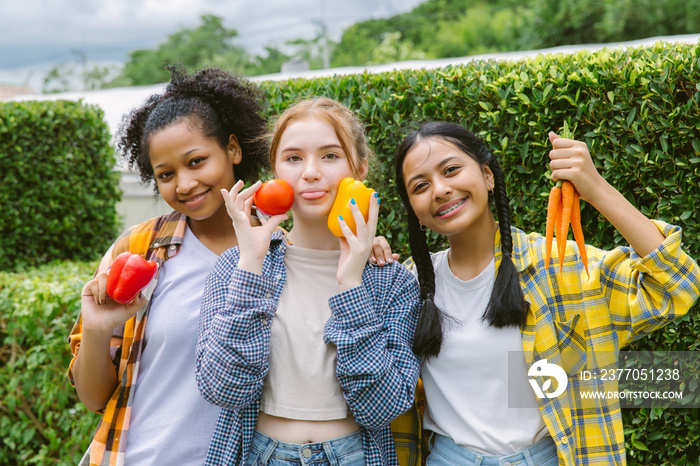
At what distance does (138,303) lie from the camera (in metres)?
2.23

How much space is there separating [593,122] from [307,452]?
193 centimetres

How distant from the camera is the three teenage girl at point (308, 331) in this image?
1922 mm

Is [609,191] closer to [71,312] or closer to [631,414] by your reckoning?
[631,414]

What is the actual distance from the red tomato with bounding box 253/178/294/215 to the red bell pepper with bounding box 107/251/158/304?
0.44 metres

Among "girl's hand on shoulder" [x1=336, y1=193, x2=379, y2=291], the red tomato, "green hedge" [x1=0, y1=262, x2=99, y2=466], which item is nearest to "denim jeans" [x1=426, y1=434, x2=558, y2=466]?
"girl's hand on shoulder" [x1=336, y1=193, x2=379, y2=291]

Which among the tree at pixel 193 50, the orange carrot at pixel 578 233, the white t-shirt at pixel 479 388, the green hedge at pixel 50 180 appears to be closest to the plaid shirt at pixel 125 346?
the white t-shirt at pixel 479 388

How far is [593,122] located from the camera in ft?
9.42

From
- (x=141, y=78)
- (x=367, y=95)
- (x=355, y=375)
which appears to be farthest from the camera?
(x=141, y=78)

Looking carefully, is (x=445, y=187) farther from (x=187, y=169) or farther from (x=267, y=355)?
(x=187, y=169)

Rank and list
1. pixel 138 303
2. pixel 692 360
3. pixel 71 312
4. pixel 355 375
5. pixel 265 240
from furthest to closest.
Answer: pixel 71 312 < pixel 692 360 < pixel 138 303 < pixel 265 240 < pixel 355 375

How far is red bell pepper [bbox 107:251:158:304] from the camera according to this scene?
6.94 ft

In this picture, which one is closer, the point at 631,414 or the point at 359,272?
the point at 359,272

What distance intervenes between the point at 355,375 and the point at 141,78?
46.7 metres

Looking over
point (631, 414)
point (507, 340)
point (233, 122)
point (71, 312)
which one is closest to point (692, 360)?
point (631, 414)
